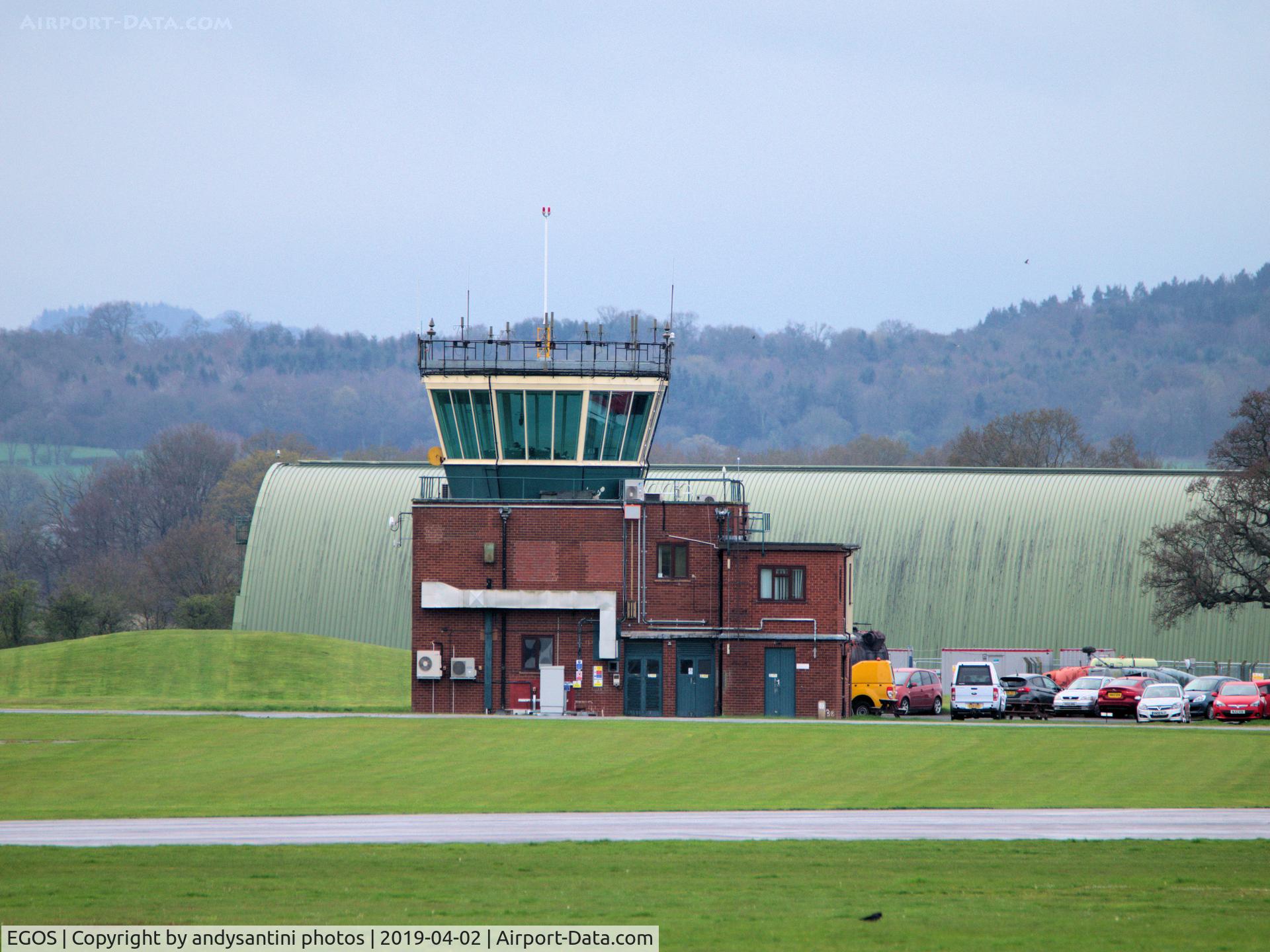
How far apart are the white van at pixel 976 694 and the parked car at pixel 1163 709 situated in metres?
4.67

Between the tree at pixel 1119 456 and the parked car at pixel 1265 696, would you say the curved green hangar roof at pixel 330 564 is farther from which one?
the tree at pixel 1119 456

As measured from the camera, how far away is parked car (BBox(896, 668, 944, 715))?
6166 centimetres

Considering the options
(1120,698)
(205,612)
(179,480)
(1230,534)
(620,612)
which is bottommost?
(1120,698)

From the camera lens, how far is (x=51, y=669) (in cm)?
6950

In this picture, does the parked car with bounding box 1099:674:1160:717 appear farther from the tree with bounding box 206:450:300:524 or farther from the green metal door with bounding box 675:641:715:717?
the tree with bounding box 206:450:300:524

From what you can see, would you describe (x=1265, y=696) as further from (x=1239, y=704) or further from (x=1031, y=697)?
(x=1031, y=697)

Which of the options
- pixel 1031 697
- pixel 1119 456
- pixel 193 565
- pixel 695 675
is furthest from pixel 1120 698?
pixel 1119 456

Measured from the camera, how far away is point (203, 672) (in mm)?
69562

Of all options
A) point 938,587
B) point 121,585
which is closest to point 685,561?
point 938,587

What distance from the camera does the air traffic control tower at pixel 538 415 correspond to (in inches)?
2397

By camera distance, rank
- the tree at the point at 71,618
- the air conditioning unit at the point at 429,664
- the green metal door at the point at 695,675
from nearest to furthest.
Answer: the air conditioning unit at the point at 429,664 → the green metal door at the point at 695,675 → the tree at the point at 71,618

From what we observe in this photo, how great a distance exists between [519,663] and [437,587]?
12.6 ft

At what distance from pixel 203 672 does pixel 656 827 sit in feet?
148

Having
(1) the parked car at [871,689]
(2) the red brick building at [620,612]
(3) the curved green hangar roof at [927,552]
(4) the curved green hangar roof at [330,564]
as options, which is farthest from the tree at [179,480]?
(1) the parked car at [871,689]
